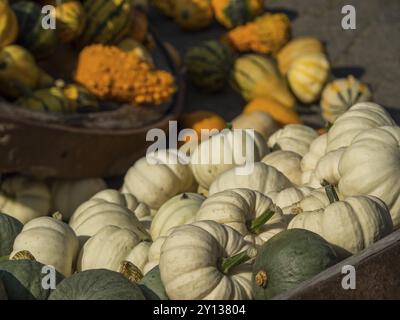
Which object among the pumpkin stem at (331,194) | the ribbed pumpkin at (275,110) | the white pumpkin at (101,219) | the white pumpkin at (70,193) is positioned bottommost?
the white pumpkin at (70,193)

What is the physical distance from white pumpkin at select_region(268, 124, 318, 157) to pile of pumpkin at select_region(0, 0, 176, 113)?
97 centimetres

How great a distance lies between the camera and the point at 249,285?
2936 mm

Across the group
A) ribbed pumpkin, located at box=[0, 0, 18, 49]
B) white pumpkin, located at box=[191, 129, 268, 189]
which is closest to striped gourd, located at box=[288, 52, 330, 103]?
white pumpkin, located at box=[191, 129, 268, 189]

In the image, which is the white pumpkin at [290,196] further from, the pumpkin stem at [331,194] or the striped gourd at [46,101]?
the striped gourd at [46,101]

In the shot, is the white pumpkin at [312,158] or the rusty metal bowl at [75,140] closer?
the white pumpkin at [312,158]

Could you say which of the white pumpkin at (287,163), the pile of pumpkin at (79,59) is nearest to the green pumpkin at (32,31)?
the pile of pumpkin at (79,59)

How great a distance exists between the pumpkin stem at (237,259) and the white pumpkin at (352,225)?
13.3 inches

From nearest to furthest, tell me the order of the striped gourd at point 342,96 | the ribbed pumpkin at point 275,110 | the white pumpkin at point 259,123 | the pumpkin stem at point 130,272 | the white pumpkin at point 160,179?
1. the pumpkin stem at point 130,272
2. the white pumpkin at point 160,179
3. the white pumpkin at point 259,123
4. the ribbed pumpkin at point 275,110
5. the striped gourd at point 342,96

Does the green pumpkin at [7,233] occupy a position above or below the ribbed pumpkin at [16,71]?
below

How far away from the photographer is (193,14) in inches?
279

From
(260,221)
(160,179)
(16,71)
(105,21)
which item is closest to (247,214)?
(260,221)

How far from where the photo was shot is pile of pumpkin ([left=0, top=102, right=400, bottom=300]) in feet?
9.39

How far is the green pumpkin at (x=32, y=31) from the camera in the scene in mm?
5363

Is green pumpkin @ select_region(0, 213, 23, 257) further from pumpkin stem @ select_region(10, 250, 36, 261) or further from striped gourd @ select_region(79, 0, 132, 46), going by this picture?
striped gourd @ select_region(79, 0, 132, 46)
